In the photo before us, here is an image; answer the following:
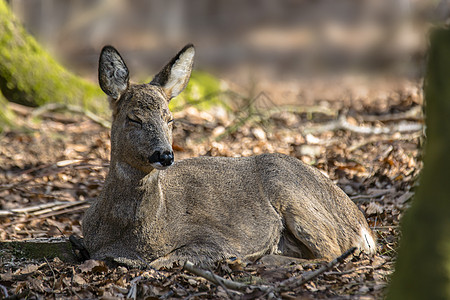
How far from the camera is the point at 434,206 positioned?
2.96 metres

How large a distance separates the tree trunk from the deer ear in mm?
5460

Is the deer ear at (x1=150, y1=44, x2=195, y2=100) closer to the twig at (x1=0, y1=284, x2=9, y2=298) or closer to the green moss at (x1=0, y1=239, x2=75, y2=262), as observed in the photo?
the green moss at (x1=0, y1=239, x2=75, y2=262)

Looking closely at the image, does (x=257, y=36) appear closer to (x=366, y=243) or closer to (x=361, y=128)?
(x=361, y=128)

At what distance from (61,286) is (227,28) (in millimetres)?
20073

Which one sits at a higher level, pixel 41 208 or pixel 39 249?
pixel 41 208

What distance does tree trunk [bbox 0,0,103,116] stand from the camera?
10.2 metres

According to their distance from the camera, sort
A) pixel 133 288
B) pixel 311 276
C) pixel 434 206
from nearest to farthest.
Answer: pixel 434 206 → pixel 311 276 → pixel 133 288

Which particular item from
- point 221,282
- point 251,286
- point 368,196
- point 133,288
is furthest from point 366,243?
point 133,288

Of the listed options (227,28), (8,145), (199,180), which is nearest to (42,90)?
(8,145)

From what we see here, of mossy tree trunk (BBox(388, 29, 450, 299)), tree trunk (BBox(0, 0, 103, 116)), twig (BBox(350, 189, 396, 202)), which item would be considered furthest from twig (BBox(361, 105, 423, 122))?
mossy tree trunk (BBox(388, 29, 450, 299))

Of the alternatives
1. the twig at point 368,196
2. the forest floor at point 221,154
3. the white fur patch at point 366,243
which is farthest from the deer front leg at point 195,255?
the twig at point 368,196

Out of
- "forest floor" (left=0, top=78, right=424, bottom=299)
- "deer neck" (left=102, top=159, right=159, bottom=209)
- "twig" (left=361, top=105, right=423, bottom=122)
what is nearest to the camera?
"forest floor" (left=0, top=78, right=424, bottom=299)

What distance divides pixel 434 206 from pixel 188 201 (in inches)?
122

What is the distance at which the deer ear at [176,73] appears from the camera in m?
5.58
